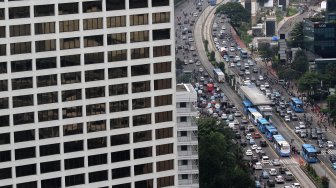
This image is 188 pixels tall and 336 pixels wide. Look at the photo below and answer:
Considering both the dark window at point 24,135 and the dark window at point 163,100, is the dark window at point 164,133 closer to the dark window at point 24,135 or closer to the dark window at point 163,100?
the dark window at point 163,100

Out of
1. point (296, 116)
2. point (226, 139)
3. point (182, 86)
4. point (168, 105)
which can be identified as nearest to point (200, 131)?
point (226, 139)

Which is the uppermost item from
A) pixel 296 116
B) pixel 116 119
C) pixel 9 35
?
pixel 9 35

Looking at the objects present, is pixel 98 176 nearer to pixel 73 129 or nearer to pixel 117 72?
pixel 73 129

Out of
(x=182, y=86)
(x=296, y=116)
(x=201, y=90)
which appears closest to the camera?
(x=182, y=86)

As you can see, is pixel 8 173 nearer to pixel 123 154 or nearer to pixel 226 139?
pixel 123 154

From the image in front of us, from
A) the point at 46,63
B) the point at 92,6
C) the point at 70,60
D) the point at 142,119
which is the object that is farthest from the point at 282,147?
the point at 46,63

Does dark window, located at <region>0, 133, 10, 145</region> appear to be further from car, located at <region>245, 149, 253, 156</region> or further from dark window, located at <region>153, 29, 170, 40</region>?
car, located at <region>245, 149, 253, 156</region>
